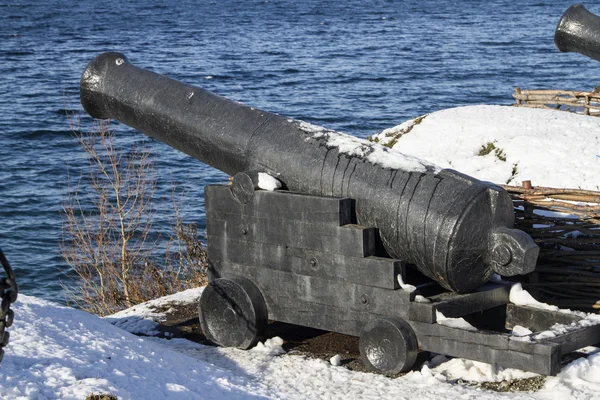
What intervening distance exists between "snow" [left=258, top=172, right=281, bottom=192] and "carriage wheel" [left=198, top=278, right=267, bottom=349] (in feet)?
2.45

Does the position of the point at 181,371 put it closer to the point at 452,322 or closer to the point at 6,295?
the point at 452,322

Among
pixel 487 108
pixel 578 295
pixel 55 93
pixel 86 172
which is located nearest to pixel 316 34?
pixel 55 93

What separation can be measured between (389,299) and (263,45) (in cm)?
4264

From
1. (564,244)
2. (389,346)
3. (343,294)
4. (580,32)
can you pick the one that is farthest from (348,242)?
(580,32)

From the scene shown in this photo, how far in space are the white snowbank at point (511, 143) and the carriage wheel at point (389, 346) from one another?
4659 millimetres

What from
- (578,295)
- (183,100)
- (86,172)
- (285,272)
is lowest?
(86,172)

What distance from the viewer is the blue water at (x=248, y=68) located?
2164cm

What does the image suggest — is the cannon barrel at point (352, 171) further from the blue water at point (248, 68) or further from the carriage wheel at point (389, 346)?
the blue water at point (248, 68)

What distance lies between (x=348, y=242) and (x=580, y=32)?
470 centimetres

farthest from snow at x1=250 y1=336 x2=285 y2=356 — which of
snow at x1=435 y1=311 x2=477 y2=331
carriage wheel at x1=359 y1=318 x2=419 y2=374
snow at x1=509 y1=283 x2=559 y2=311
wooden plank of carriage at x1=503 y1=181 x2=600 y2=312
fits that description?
wooden plank of carriage at x1=503 y1=181 x2=600 y2=312

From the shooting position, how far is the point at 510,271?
6754mm

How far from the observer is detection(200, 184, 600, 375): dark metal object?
22.2 ft

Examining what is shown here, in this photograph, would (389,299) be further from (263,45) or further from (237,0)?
(237,0)

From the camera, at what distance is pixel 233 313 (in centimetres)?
783
